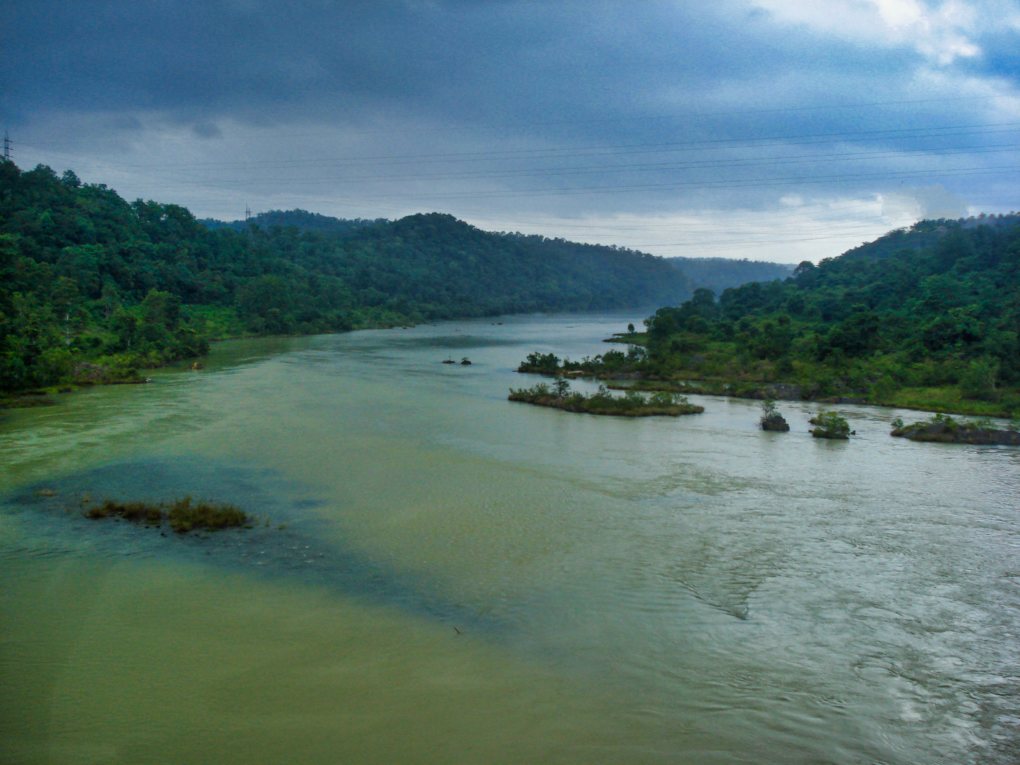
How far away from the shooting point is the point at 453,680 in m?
7.85

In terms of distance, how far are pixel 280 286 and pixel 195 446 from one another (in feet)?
177

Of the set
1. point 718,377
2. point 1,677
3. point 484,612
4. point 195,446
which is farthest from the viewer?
point 718,377

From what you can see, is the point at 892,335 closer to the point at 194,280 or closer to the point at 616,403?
the point at 616,403

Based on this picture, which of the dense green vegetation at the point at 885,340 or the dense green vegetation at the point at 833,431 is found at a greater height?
the dense green vegetation at the point at 885,340

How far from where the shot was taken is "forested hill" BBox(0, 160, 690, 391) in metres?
34.7

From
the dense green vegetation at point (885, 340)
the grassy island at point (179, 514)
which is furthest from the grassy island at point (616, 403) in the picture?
the grassy island at point (179, 514)

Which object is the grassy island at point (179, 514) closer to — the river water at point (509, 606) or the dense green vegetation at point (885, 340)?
the river water at point (509, 606)

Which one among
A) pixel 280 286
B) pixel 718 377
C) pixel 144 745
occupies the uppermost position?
pixel 280 286

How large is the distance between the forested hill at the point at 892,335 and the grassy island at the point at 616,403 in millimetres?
7978

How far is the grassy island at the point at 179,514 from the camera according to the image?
504 inches

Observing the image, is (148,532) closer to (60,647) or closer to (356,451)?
(60,647)

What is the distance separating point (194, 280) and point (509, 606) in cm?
6244

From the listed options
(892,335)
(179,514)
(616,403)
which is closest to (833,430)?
(616,403)

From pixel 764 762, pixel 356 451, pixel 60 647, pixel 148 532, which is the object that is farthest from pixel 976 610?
pixel 356 451
